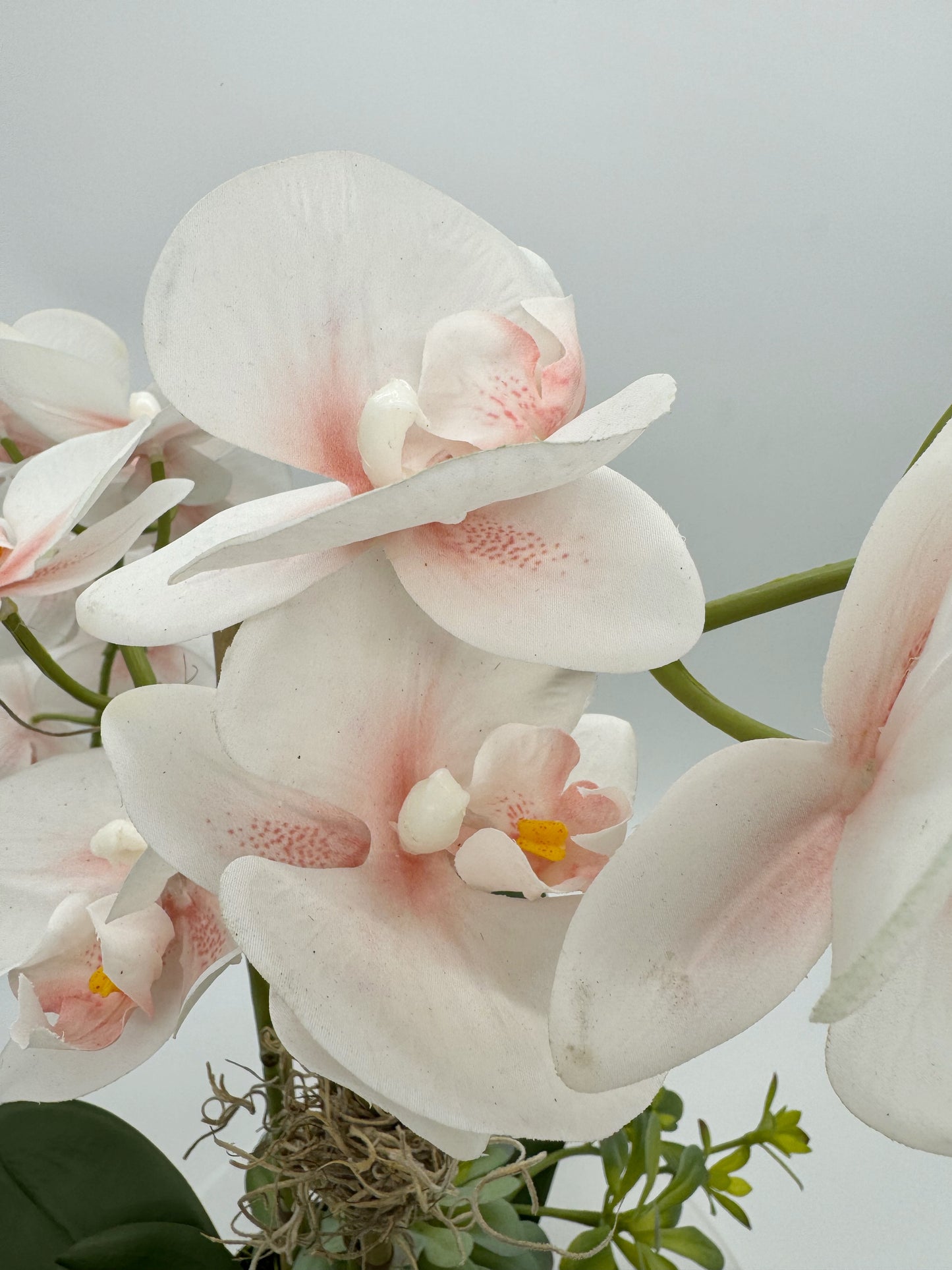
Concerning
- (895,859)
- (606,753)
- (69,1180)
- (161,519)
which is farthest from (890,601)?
(69,1180)

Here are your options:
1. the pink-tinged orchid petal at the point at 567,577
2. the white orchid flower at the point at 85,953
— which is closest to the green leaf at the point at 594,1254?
the white orchid flower at the point at 85,953

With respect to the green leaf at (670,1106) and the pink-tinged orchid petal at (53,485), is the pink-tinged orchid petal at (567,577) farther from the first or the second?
the green leaf at (670,1106)

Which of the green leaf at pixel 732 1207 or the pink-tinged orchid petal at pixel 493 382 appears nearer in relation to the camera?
the pink-tinged orchid petal at pixel 493 382

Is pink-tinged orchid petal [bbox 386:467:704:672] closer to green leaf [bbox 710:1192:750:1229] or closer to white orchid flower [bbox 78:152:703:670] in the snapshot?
white orchid flower [bbox 78:152:703:670]

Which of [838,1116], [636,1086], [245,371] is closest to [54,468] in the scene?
[245,371]

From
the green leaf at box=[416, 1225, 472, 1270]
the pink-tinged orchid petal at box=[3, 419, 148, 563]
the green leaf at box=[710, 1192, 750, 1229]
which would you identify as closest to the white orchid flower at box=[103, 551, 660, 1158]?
the pink-tinged orchid petal at box=[3, 419, 148, 563]

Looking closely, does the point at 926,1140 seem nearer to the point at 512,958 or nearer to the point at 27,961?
the point at 512,958

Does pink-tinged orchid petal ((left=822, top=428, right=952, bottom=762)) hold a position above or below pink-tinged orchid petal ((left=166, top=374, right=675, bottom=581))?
below
